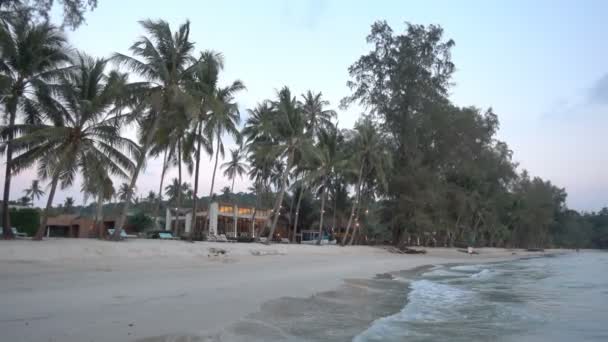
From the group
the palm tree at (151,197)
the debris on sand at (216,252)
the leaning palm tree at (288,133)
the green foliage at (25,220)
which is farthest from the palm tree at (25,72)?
the palm tree at (151,197)

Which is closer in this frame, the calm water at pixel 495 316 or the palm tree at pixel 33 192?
the calm water at pixel 495 316

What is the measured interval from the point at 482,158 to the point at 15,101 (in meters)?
42.1

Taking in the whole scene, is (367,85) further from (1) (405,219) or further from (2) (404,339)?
(2) (404,339)

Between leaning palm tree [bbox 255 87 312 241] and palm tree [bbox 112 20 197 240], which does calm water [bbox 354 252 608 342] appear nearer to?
palm tree [bbox 112 20 197 240]

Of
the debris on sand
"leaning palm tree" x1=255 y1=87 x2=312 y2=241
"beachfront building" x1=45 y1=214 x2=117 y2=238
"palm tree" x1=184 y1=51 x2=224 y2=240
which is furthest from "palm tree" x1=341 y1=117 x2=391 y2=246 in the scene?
"beachfront building" x1=45 y1=214 x2=117 y2=238

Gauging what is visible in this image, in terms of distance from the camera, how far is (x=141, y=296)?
8781 mm

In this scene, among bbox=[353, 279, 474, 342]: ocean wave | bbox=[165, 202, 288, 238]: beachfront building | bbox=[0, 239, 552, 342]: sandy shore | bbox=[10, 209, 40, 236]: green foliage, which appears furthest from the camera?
bbox=[165, 202, 288, 238]: beachfront building

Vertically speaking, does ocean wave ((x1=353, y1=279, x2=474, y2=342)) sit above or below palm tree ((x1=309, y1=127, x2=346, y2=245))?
below

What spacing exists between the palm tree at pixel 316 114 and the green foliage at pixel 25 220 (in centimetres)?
2042

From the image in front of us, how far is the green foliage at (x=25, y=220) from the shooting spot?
2861cm

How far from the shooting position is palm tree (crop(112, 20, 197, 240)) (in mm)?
19953

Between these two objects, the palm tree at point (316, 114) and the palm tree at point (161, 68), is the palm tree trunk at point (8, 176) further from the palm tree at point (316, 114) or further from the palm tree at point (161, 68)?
the palm tree at point (316, 114)

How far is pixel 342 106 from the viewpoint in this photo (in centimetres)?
3928

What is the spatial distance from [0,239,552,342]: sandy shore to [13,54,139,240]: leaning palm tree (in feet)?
11.8
